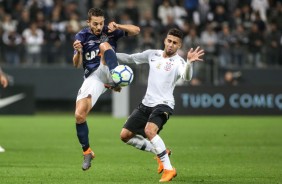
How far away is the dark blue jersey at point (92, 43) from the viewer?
11835mm

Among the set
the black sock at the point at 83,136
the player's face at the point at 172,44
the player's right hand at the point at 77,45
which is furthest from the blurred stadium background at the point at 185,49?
the player's face at the point at 172,44

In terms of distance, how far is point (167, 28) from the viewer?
2706cm

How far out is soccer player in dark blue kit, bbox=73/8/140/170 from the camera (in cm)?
1156

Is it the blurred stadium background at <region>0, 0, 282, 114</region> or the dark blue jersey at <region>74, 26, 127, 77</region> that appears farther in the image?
the blurred stadium background at <region>0, 0, 282, 114</region>

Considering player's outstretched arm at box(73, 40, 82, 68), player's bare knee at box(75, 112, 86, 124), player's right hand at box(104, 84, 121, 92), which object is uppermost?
player's outstretched arm at box(73, 40, 82, 68)

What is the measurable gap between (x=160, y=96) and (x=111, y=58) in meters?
0.92

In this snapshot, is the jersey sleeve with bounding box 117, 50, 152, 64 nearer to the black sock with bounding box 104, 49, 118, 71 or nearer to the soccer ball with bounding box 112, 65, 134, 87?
the black sock with bounding box 104, 49, 118, 71

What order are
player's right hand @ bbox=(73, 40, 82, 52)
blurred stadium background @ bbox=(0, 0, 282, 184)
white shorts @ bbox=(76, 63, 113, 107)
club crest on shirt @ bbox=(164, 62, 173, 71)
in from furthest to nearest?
blurred stadium background @ bbox=(0, 0, 282, 184)
white shorts @ bbox=(76, 63, 113, 107)
player's right hand @ bbox=(73, 40, 82, 52)
club crest on shirt @ bbox=(164, 62, 173, 71)

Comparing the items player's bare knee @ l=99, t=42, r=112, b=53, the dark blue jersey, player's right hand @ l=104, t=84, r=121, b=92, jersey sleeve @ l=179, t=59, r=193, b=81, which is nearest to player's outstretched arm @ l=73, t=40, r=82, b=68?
the dark blue jersey

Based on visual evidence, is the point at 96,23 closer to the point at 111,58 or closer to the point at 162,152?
the point at 111,58

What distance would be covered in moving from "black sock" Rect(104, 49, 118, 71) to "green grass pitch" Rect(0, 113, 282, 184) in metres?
1.53

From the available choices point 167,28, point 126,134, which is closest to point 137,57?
point 126,134

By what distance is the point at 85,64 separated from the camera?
1210 cm

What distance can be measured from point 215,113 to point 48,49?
18.6 ft
